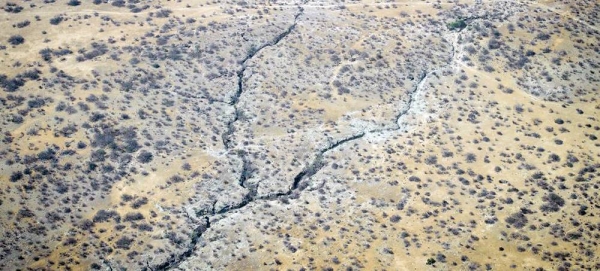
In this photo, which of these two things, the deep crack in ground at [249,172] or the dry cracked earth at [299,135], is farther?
the deep crack in ground at [249,172]

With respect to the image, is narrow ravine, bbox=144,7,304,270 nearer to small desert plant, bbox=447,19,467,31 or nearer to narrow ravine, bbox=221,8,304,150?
narrow ravine, bbox=221,8,304,150

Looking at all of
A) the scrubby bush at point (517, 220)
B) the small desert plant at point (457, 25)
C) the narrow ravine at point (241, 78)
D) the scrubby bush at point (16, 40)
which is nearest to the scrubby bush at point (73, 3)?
the scrubby bush at point (16, 40)

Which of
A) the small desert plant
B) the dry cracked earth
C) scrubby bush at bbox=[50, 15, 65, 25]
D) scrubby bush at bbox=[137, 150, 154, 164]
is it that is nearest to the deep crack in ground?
the dry cracked earth

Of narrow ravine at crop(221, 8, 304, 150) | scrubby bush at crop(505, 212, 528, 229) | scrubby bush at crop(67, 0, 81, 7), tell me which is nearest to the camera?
scrubby bush at crop(505, 212, 528, 229)

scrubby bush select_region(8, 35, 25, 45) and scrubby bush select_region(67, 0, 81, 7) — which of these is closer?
scrubby bush select_region(8, 35, 25, 45)

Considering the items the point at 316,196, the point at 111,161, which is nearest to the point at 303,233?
the point at 316,196

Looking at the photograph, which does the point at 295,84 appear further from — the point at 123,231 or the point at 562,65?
the point at 562,65

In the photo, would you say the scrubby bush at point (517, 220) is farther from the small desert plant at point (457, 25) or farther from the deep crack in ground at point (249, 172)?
the small desert plant at point (457, 25)

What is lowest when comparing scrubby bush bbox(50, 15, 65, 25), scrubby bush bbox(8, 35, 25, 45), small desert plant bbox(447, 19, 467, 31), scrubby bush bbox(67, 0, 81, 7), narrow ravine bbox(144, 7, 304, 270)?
narrow ravine bbox(144, 7, 304, 270)
